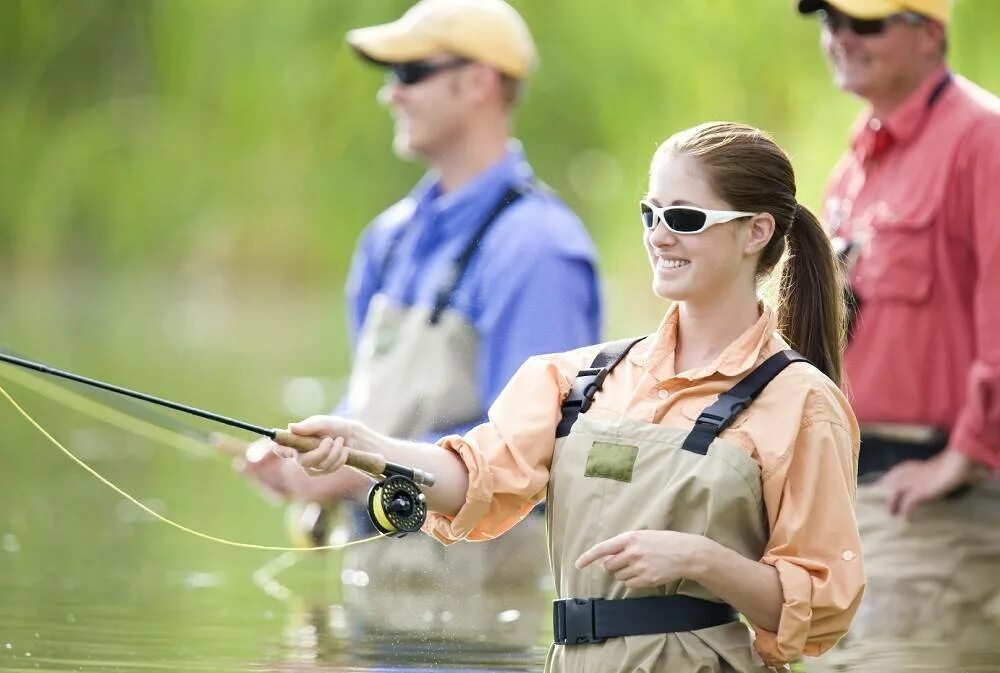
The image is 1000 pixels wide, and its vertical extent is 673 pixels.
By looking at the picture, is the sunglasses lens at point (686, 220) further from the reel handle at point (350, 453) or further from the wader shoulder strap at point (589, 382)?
Result: the reel handle at point (350, 453)

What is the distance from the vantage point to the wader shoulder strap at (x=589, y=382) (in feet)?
8.68

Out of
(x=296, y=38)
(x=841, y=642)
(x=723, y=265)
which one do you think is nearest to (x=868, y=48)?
(x=841, y=642)

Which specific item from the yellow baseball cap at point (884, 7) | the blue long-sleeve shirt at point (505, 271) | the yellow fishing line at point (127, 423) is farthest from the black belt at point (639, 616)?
the yellow fishing line at point (127, 423)

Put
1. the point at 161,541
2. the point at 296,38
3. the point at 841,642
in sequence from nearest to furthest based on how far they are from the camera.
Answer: the point at 841,642, the point at 161,541, the point at 296,38

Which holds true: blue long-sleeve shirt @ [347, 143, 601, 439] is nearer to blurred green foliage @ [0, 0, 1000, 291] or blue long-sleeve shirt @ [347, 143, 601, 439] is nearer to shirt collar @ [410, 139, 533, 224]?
shirt collar @ [410, 139, 533, 224]

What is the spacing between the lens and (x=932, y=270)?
4.52m

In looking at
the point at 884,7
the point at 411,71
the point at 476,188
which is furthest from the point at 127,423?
the point at 884,7

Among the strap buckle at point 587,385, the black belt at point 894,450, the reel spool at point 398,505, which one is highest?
the strap buckle at point 587,385

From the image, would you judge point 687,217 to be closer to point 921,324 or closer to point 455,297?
point 455,297

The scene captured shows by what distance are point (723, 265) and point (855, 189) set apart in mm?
2114

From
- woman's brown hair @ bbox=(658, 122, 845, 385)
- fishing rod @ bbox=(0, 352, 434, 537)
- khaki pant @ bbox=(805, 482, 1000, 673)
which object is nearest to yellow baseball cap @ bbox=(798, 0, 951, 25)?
khaki pant @ bbox=(805, 482, 1000, 673)

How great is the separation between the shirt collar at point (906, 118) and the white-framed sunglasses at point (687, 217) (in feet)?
6.69

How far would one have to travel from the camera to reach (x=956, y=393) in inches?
180

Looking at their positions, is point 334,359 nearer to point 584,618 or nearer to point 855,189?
point 855,189
